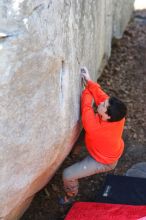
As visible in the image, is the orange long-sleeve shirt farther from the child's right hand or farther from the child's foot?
the child's foot

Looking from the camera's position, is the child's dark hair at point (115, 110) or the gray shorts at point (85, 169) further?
the gray shorts at point (85, 169)

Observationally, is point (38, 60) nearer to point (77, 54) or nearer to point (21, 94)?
point (21, 94)

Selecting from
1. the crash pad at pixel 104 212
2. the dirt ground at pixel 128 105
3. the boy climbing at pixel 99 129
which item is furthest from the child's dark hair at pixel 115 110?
the dirt ground at pixel 128 105

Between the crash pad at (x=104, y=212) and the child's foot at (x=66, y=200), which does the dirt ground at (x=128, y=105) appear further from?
the crash pad at (x=104, y=212)

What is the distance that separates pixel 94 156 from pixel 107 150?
0.14 m

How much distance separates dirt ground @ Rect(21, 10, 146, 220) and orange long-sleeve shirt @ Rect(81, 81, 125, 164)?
24.3 inches

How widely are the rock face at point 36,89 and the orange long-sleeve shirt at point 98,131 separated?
0.10m

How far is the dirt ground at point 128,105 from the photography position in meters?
4.23

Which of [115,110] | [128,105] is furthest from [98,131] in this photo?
[128,105]

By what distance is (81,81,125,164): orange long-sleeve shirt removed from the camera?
144 inches

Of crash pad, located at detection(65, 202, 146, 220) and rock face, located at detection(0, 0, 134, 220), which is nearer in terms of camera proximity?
rock face, located at detection(0, 0, 134, 220)

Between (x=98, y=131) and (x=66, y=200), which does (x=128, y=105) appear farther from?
(x=98, y=131)

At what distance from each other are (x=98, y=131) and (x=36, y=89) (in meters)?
0.83

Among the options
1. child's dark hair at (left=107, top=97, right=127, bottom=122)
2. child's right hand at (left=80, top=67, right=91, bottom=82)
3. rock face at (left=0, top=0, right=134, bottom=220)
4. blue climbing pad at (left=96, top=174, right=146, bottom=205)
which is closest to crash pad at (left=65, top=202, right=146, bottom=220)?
blue climbing pad at (left=96, top=174, right=146, bottom=205)
